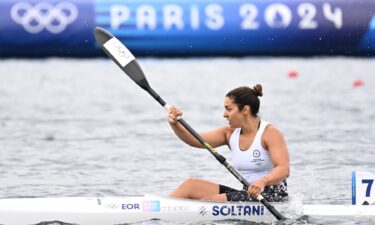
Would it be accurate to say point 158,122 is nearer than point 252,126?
No

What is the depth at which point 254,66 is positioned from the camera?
24688mm

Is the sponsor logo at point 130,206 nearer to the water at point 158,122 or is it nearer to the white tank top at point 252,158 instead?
the white tank top at point 252,158

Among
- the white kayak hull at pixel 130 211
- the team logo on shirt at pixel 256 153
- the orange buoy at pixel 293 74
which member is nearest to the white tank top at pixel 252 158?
the team logo on shirt at pixel 256 153

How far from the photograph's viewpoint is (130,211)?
947cm

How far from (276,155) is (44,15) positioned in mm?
15581

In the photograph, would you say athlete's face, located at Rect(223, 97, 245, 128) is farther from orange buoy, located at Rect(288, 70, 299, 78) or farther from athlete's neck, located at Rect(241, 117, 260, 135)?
orange buoy, located at Rect(288, 70, 299, 78)

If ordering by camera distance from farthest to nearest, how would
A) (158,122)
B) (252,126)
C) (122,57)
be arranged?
(158,122) → (122,57) → (252,126)

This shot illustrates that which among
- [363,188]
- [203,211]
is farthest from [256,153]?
[363,188]

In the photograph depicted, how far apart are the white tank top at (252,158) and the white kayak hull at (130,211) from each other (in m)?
0.29

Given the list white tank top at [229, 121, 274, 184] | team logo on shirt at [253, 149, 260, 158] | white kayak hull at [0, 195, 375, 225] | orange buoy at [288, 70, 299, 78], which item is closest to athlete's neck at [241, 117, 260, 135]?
white tank top at [229, 121, 274, 184]

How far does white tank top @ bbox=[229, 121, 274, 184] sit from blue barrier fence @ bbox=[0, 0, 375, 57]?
48.2 ft

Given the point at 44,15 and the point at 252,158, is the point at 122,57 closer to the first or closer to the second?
the point at 252,158

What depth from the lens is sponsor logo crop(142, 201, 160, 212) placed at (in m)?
9.48

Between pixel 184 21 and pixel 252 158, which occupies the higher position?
pixel 184 21
